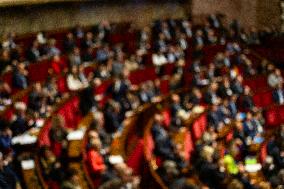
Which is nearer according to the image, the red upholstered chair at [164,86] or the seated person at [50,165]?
the seated person at [50,165]

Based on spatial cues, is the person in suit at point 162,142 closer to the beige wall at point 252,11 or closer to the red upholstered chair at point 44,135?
the red upholstered chair at point 44,135

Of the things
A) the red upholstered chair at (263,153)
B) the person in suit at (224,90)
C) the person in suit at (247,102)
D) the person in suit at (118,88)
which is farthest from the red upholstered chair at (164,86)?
the red upholstered chair at (263,153)

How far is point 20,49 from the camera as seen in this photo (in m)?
5.71

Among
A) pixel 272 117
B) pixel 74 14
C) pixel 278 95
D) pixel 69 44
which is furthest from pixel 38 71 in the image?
pixel 74 14

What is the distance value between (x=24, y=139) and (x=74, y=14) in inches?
169

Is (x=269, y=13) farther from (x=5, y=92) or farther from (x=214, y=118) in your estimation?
(x=5, y=92)

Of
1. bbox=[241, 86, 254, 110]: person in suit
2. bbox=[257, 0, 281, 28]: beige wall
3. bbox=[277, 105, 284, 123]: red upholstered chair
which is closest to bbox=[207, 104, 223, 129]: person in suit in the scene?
bbox=[241, 86, 254, 110]: person in suit

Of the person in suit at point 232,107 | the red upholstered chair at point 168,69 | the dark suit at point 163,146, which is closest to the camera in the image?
the dark suit at point 163,146

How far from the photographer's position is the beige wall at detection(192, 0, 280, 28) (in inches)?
353

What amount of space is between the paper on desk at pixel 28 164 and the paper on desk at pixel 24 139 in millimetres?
266

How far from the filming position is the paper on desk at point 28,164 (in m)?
3.39

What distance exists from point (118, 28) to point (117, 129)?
3.37 meters

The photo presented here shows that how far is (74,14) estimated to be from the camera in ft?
25.6

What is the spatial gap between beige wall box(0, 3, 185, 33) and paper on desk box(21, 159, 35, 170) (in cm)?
388
